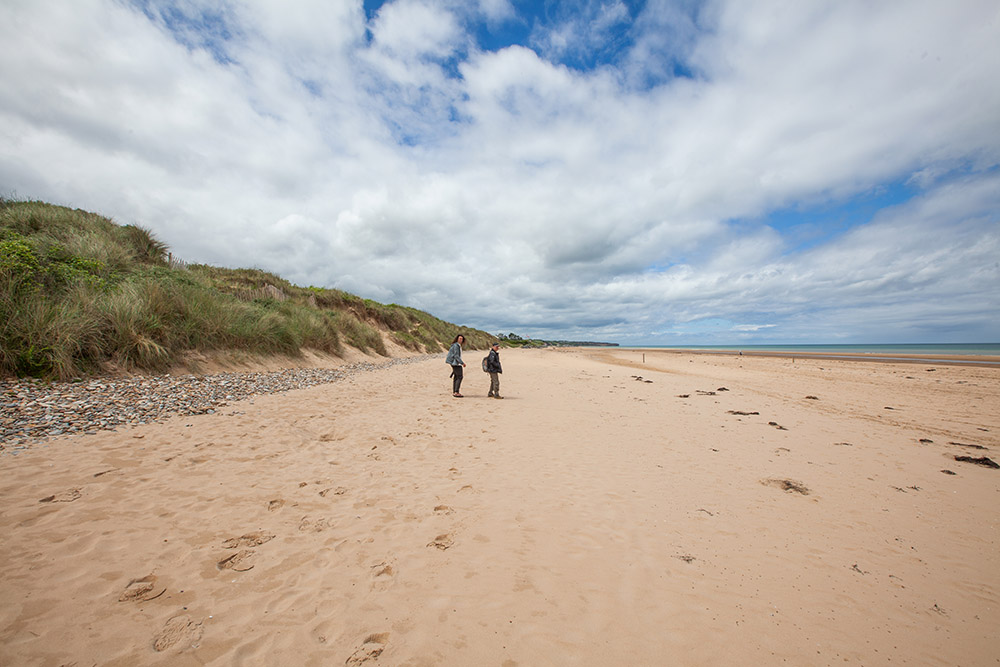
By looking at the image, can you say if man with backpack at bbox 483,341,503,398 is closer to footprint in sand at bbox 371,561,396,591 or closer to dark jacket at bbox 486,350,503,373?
dark jacket at bbox 486,350,503,373

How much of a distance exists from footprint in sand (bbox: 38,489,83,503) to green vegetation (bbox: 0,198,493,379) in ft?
18.3

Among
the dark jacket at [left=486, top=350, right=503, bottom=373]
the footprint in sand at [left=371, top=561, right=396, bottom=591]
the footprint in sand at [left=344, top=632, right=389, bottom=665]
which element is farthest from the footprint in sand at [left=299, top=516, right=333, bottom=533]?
the dark jacket at [left=486, top=350, right=503, bottom=373]

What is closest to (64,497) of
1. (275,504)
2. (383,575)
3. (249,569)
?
(275,504)

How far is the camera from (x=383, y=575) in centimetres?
291

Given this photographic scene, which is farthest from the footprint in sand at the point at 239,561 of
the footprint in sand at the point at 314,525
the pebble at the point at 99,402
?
the pebble at the point at 99,402

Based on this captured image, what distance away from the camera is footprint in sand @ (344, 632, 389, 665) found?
84.7 inches

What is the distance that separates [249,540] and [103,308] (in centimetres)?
944

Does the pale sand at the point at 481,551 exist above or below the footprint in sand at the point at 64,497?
below

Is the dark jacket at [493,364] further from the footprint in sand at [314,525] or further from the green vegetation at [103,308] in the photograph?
the green vegetation at [103,308]

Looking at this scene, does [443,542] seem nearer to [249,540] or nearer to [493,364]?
[249,540]

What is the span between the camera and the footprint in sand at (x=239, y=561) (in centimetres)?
288

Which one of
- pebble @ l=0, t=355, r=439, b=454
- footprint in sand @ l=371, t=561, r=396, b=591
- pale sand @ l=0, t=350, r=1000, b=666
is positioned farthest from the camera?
pebble @ l=0, t=355, r=439, b=454

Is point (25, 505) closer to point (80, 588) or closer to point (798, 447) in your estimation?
point (80, 588)

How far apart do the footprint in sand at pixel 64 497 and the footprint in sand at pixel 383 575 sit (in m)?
3.30
